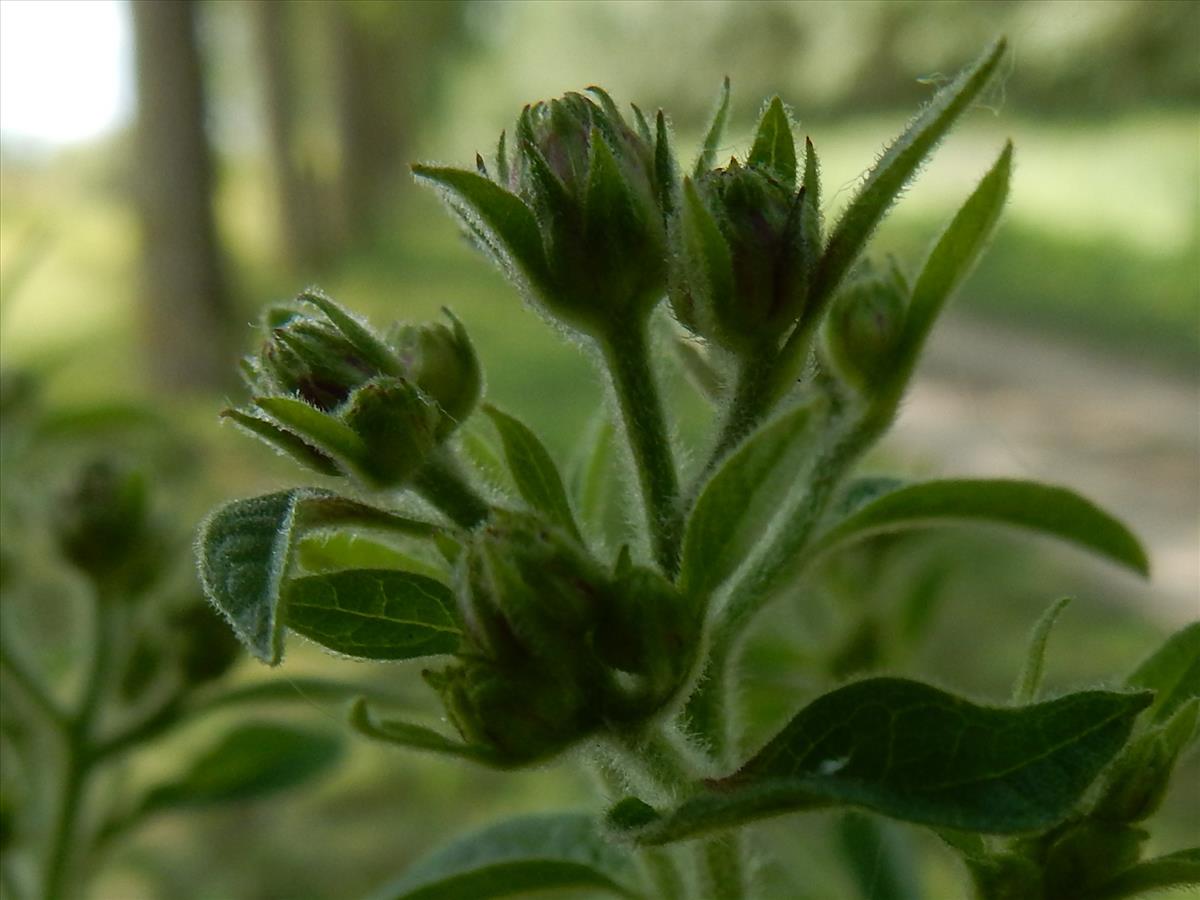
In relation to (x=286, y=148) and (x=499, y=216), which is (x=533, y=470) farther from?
(x=286, y=148)

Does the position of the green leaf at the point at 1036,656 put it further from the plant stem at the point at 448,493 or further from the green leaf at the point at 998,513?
the plant stem at the point at 448,493

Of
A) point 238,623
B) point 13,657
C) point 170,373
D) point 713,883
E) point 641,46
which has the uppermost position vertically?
point 641,46

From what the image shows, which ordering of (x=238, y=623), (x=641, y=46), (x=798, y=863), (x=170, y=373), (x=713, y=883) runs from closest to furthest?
(x=238, y=623), (x=713, y=883), (x=798, y=863), (x=170, y=373), (x=641, y=46)

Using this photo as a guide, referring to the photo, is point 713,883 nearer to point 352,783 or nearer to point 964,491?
point 964,491

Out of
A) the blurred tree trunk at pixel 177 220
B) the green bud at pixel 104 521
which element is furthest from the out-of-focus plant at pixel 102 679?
the blurred tree trunk at pixel 177 220

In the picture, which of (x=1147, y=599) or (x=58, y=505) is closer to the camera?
(x=58, y=505)

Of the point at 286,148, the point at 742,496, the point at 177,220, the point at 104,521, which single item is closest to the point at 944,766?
the point at 742,496

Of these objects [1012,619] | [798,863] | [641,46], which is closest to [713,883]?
[798,863]

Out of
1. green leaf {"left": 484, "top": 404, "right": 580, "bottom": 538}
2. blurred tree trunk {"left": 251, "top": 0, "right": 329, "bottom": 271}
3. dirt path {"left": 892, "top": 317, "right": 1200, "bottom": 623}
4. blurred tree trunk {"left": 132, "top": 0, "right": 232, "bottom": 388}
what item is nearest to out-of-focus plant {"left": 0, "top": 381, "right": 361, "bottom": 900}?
green leaf {"left": 484, "top": 404, "right": 580, "bottom": 538}
